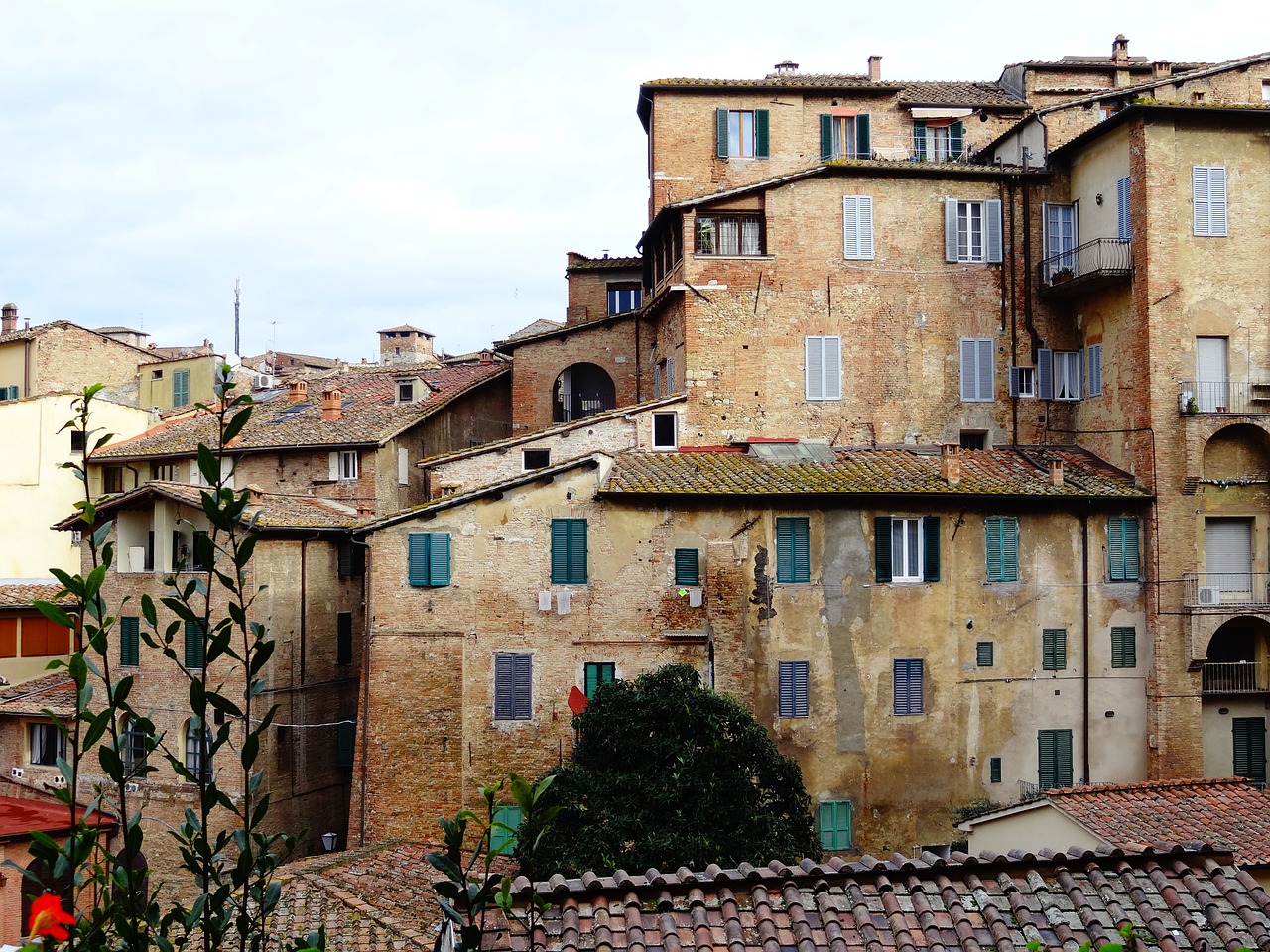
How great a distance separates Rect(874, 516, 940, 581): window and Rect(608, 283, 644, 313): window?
545 inches

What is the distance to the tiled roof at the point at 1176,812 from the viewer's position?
19.7 meters

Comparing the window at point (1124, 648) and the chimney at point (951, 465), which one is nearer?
the chimney at point (951, 465)

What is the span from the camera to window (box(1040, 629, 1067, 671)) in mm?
28281

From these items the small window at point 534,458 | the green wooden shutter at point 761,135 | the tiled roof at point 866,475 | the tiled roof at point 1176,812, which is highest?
the green wooden shutter at point 761,135

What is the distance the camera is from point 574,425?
1153 inches

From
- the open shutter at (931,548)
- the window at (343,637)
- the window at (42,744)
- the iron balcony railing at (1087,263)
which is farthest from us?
the window at (42,744)

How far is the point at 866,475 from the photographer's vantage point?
92.8 ft

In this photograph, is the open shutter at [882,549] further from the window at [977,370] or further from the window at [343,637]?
the window at [343,637]

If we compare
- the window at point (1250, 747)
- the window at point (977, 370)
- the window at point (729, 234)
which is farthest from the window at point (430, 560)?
the window at point (1250, 747)

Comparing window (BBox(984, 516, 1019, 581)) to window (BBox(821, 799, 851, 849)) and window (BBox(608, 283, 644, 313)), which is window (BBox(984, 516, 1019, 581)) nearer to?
window (BBox(821, 799, 851, 849))

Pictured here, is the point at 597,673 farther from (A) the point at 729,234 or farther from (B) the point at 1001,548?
(A) the point at 729,234

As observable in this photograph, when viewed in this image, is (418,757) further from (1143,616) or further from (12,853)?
(1143,616)

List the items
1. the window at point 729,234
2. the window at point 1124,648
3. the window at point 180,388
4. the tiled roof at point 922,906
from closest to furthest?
1. the tiled roof at point 922,906
2. the window at point 1124,648
3. the window at point 729,234
4. the window at point 180,388

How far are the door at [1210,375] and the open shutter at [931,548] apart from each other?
6789 millimetres
